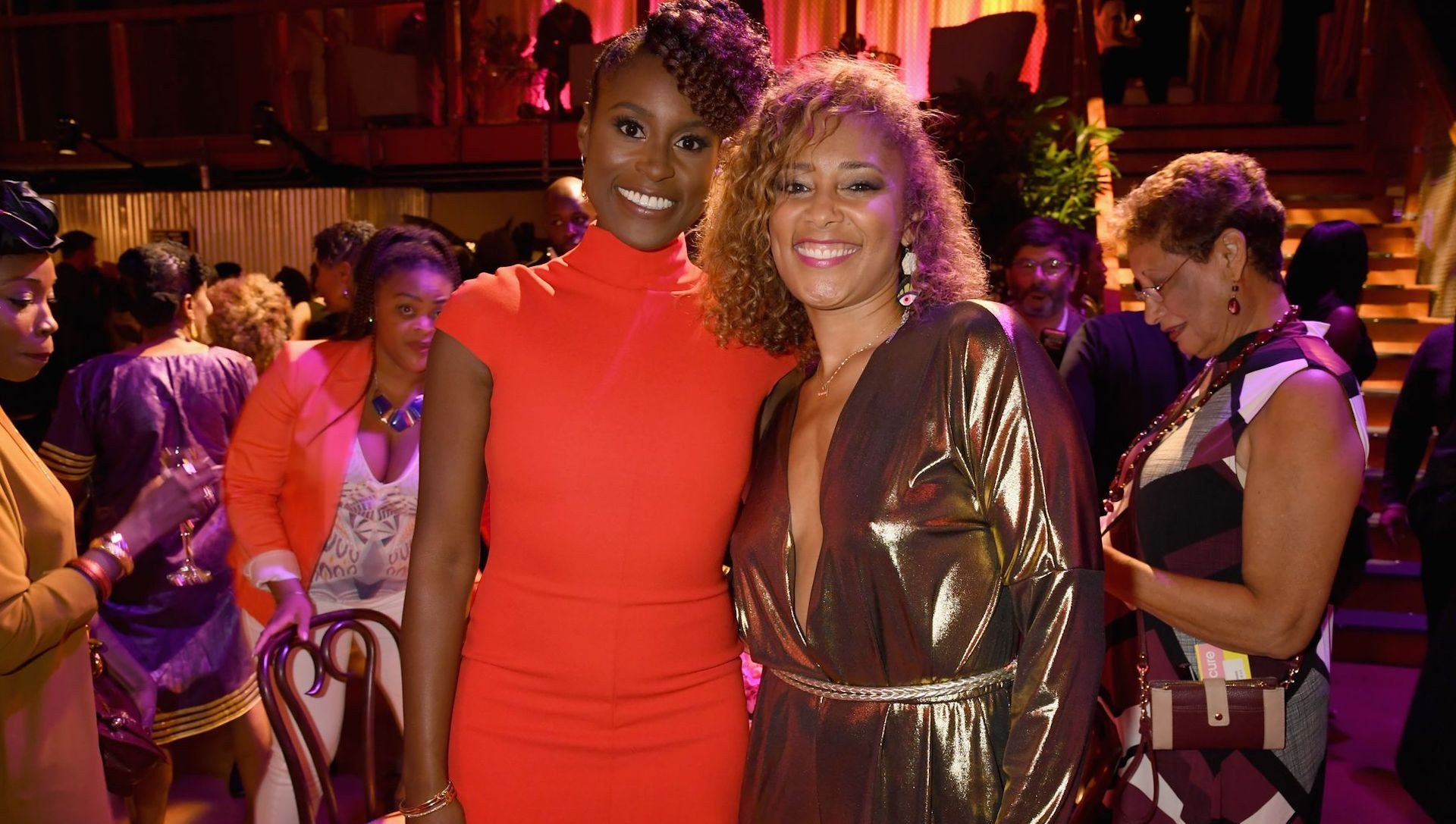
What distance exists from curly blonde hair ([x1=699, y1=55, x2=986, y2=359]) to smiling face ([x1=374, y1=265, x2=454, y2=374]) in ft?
5.49

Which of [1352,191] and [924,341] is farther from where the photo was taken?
[1352,191]

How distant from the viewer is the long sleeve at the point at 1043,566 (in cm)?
128

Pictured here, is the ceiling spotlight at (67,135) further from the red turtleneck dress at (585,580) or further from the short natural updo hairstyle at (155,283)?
the red turtleneck dress at (585,580)

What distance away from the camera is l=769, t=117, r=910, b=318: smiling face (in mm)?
1501

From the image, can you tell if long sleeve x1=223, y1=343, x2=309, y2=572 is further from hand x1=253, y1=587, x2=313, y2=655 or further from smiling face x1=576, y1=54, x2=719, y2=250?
smiling face x1=576, y1=54, x2=719, y2=250

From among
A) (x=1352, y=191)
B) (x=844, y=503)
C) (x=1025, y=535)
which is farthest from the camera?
(x=1352, y=191)

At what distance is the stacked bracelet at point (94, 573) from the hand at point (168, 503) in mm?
112

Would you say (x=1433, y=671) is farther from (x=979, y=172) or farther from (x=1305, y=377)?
(x=979, y=172)

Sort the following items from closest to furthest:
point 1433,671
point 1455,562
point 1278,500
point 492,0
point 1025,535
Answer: point 1025,535
point 1278,500
point 1433,671
point 1455,562
point 492,0

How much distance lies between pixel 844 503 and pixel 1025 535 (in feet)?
0.79

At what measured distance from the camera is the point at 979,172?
6355 millimetres

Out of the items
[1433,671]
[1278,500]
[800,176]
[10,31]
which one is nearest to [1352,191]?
[1433,671]

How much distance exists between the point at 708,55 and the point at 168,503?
1445mm

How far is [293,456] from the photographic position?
9.89ft
